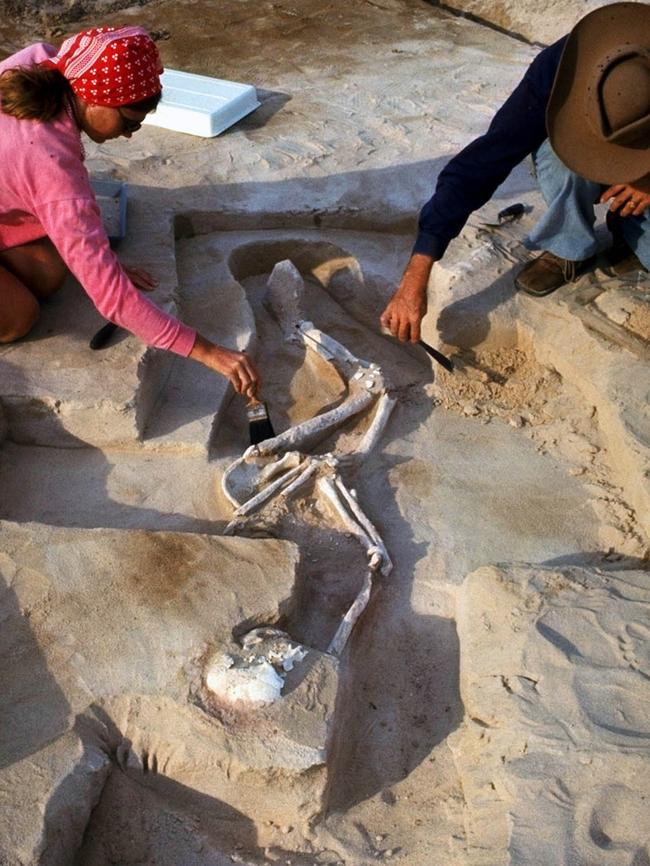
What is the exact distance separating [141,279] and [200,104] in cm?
181

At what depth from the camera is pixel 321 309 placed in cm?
399

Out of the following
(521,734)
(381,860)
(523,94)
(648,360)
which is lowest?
(381,860)

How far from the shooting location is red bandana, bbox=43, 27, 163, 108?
2607 mm

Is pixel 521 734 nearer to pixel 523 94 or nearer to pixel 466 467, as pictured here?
pixel 466 467

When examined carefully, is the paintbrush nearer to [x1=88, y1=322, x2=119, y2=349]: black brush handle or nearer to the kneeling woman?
the kneeling woman

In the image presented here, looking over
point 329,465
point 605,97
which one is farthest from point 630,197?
point 329,465

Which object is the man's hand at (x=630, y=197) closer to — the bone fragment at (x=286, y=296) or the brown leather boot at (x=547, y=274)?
the brown leather boot at (x=547, y=274)

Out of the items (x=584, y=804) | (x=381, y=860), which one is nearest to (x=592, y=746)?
(x=584, y=804)

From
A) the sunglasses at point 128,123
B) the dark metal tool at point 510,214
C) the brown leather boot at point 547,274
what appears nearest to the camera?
the sunglasses at point 128,123

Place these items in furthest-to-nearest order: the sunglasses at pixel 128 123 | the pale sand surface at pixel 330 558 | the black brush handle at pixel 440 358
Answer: the black brush handle at pixel 440 358 < the sunglasses at pixel 128 123 < the pale sand surface at pixel 330 558

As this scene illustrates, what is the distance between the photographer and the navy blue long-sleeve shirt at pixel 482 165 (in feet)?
10.4

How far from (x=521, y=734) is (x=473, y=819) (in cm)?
25

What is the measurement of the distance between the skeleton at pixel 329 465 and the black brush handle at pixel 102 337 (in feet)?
2.25

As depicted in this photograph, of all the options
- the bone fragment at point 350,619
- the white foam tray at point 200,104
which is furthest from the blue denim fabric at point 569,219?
the white foam tray at point 200,104
